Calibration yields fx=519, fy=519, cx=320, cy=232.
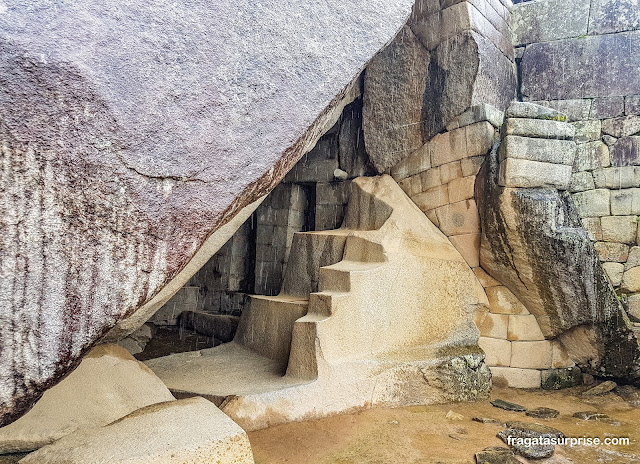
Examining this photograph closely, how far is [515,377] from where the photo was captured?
4410 millimetres

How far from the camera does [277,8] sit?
8.44 feet

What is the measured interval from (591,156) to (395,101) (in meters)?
1.84

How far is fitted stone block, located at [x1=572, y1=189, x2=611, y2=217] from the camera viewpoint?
4520mm

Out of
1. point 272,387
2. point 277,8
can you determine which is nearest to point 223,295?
point 272,387

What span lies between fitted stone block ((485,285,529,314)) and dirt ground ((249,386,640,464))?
833mm

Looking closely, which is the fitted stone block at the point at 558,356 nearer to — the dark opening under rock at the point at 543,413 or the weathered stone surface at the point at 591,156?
the dark opening under rock at the point at 543,413

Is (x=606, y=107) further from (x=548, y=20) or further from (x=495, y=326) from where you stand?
(x=495, y=326)

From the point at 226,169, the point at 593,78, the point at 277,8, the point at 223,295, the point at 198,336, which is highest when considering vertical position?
the point at 593,78

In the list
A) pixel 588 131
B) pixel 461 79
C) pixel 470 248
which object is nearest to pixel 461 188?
pixel 470 248

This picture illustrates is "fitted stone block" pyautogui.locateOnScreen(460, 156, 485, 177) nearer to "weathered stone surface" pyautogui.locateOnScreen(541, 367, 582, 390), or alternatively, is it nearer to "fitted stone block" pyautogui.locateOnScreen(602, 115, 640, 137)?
"fitted stone block" pyautogui.locateOnScreen(602, 115, 640, 137)

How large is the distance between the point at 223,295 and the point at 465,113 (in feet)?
13.1

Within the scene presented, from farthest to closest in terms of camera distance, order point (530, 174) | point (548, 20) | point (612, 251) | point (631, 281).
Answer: point (548, 20) → point (612, 251) → point (631, 281) → point (530, 174)

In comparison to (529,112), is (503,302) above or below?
below

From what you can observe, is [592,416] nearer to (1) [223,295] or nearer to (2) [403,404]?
(2) [403,404]
